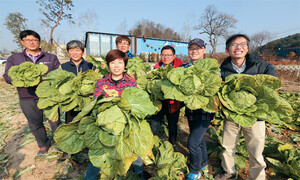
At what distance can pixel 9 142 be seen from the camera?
4391 millimetres

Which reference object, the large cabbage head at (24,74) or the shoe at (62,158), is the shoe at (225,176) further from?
the large cabbage head at (24,74)

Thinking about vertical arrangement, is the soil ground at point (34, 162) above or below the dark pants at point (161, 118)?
below

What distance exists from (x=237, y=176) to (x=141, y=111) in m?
2.90

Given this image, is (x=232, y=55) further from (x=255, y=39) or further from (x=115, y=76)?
(x=255, y=39)

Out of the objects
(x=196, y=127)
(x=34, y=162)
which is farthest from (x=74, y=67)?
(x=196, y=127)

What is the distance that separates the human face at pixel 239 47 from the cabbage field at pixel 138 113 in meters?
0.63

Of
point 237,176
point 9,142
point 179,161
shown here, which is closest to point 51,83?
point 179,161

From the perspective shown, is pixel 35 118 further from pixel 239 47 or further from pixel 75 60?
pixel 239 47

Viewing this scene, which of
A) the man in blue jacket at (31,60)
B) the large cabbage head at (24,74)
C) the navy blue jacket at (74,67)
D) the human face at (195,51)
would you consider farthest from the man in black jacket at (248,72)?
the man in blue jacket at (31,60)

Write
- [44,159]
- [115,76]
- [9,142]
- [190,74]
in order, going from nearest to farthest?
1. [190,74]
2. [115,76]
3. [44,159]
4. [9,142]

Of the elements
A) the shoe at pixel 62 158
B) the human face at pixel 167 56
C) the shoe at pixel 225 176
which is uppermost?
the human face at pixel 167 56

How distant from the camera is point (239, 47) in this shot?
2328mm

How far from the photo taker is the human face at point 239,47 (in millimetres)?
2324

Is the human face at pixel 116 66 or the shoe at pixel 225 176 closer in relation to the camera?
the human face at pixel 116 66
